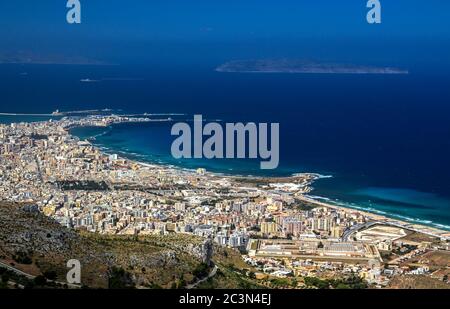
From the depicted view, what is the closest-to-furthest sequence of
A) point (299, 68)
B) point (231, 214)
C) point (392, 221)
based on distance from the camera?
point (392, 221)
point (231, 214)
point (299, 68)

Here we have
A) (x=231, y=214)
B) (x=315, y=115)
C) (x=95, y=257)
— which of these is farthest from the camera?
(x=315, y=115)

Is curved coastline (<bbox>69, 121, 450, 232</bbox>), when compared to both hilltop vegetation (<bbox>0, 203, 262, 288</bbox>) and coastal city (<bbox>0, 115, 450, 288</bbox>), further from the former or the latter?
hilltop vegetation (<bbox>0, 203, 262, 288</bbox>)

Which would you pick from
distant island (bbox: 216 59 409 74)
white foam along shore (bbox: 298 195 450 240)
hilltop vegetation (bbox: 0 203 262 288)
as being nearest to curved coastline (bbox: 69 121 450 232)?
white foam along shore (bbox: 298 195 450 240)

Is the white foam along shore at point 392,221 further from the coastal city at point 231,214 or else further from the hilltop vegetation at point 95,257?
the hilltop vegetation at point 95,257

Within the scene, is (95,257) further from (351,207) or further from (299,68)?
(299,68)

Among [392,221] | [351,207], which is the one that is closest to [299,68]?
[351,207]

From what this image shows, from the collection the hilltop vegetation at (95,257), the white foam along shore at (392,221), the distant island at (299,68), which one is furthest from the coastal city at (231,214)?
the distant island at (299,68)

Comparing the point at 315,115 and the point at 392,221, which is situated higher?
the point at 315,115

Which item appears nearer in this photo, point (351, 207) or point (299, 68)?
point (351, 207)
